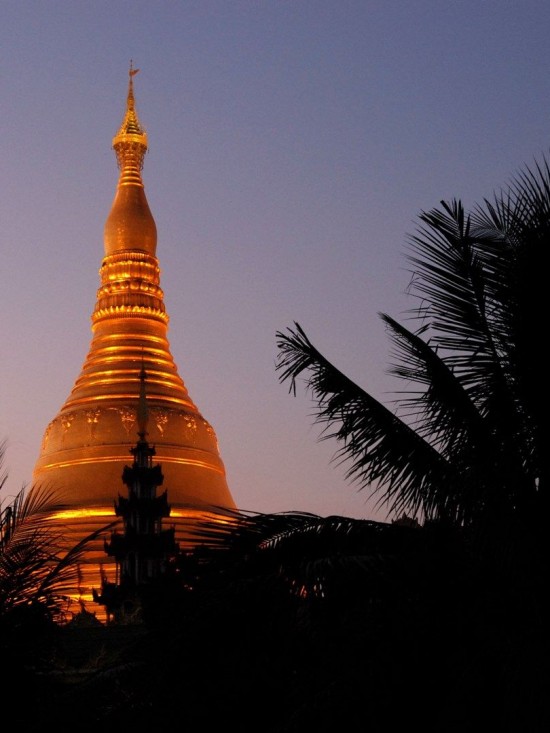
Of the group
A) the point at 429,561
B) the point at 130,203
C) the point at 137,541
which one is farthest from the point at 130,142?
the point at 429,561

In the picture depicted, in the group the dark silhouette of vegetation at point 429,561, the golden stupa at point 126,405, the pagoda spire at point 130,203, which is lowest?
the dark silhouette of vegetation at point 429,561

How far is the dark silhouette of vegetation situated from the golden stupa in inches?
1147

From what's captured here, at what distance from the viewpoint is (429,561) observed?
347 inches

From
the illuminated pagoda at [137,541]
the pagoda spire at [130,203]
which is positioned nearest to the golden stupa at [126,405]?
the pagoda spire at [130,203]

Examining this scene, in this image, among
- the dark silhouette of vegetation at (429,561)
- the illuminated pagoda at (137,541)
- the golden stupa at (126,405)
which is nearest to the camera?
the dark silhouette of vegetation at (429,561)

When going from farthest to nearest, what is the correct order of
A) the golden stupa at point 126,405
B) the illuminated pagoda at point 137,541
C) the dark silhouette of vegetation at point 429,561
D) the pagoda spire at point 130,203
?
the pagoda spire at point 130,203 → the golden stupa at point 126,405 → the illuminated pagoda at point 137,541 → the dark silhouette of vegetation at point 429,561

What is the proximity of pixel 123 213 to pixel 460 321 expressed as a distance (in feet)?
126

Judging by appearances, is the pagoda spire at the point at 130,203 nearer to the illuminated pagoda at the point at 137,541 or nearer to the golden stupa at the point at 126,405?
the golden stupa at the point at 126,405

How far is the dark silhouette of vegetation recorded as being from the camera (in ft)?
26.6

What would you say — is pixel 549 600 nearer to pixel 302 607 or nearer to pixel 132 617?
pixel 302 607

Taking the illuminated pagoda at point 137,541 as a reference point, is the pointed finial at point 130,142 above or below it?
above

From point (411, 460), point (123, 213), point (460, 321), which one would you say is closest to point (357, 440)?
point (411, 460)

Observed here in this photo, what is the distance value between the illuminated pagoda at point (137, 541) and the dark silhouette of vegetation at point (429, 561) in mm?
21724

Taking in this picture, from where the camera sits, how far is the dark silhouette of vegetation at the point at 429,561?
A: 26.6 ft
